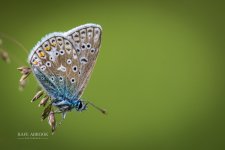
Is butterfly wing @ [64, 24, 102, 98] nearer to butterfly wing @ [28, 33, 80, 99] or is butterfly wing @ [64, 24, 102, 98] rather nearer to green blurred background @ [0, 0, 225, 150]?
butterfly wing @ [28, 33, 80, 99]

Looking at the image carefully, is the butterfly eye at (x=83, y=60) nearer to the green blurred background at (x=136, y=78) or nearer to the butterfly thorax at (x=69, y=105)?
the butterfly thorax at (x=69, y=105)

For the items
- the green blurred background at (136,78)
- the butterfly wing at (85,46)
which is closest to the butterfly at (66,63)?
the butterfly wing at (85,46)

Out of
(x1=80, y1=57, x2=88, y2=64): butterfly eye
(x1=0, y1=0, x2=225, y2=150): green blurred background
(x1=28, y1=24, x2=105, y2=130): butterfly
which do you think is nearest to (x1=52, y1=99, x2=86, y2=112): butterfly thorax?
(x1=28, y1=24, x2=105, y2=130): butterfly

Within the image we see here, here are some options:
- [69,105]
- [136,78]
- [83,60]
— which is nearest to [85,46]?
[83,60]

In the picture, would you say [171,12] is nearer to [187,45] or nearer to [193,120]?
[187,45]

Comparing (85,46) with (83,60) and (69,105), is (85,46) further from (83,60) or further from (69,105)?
(69,105)
